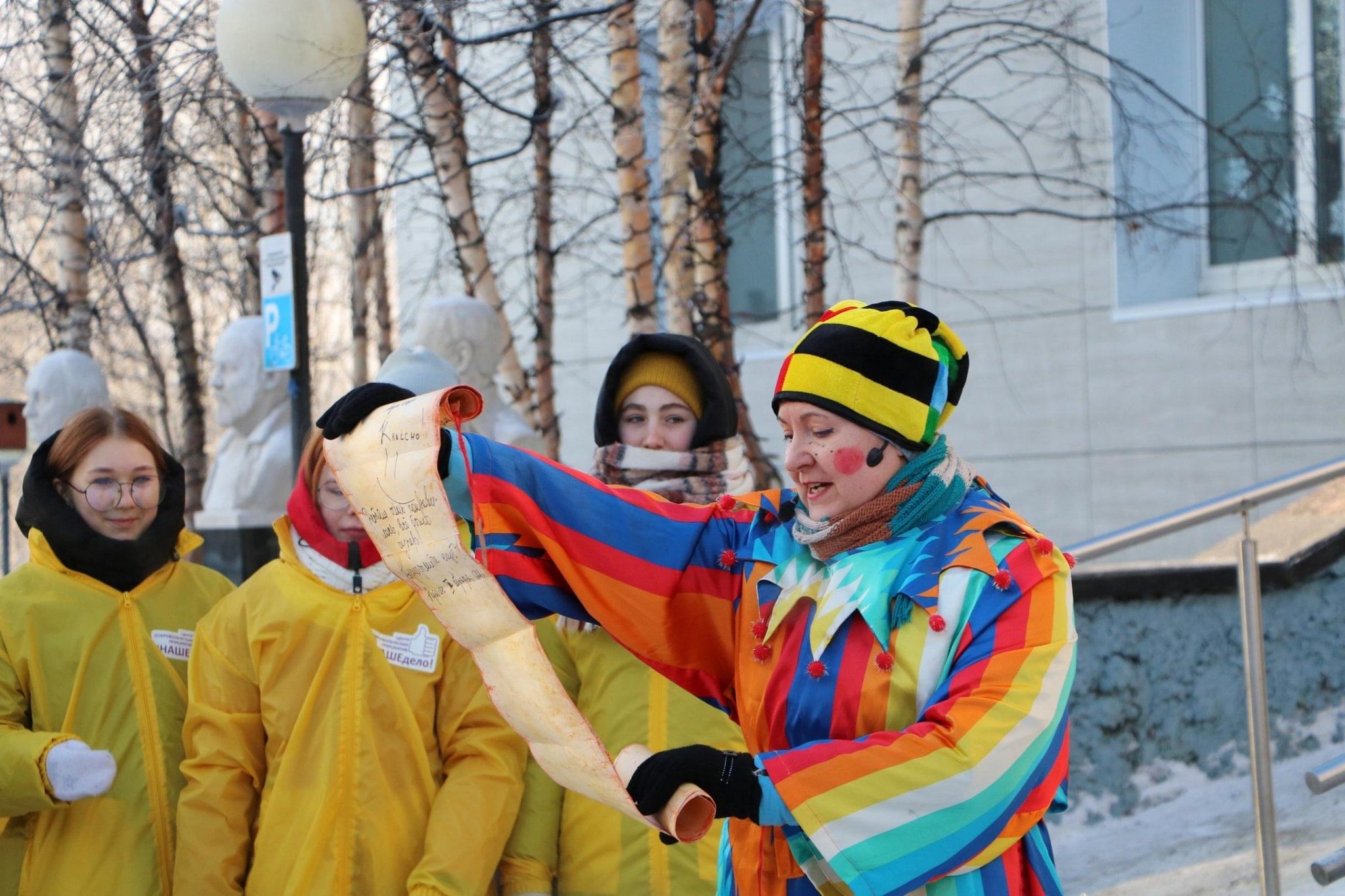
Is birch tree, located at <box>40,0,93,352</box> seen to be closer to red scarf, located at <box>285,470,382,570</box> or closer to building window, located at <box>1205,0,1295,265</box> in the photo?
red scarf, located at <box>285,470,382,570</box>

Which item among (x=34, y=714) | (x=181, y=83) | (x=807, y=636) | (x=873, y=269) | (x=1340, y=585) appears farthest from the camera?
(x=873, y=269)

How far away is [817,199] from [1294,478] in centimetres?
287

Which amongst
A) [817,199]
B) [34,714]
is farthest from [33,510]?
[817,199]

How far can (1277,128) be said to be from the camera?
9.05 m

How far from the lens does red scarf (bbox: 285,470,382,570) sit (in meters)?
3.15

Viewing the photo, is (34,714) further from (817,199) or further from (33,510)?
(817,199)

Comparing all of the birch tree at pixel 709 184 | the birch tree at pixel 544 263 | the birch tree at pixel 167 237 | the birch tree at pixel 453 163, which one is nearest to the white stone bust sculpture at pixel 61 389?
the birch tree at pixel 167 237

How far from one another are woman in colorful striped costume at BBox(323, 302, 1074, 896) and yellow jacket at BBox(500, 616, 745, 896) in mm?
715

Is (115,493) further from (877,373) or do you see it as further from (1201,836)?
(1201,836)

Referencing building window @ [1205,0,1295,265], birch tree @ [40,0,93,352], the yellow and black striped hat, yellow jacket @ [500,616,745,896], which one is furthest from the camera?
building window @ [1205,0,1295,265]

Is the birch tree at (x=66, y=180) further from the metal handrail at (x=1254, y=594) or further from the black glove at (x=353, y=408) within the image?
the black glove at (x=353, y=408)

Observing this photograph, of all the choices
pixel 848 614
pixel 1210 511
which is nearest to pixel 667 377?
pixel 848 614

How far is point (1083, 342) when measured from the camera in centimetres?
966

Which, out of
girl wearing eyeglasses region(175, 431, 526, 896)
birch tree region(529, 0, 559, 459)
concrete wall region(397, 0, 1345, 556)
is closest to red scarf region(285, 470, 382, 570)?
girl wearing eyeglasses region(175, 431, 526, 896)
